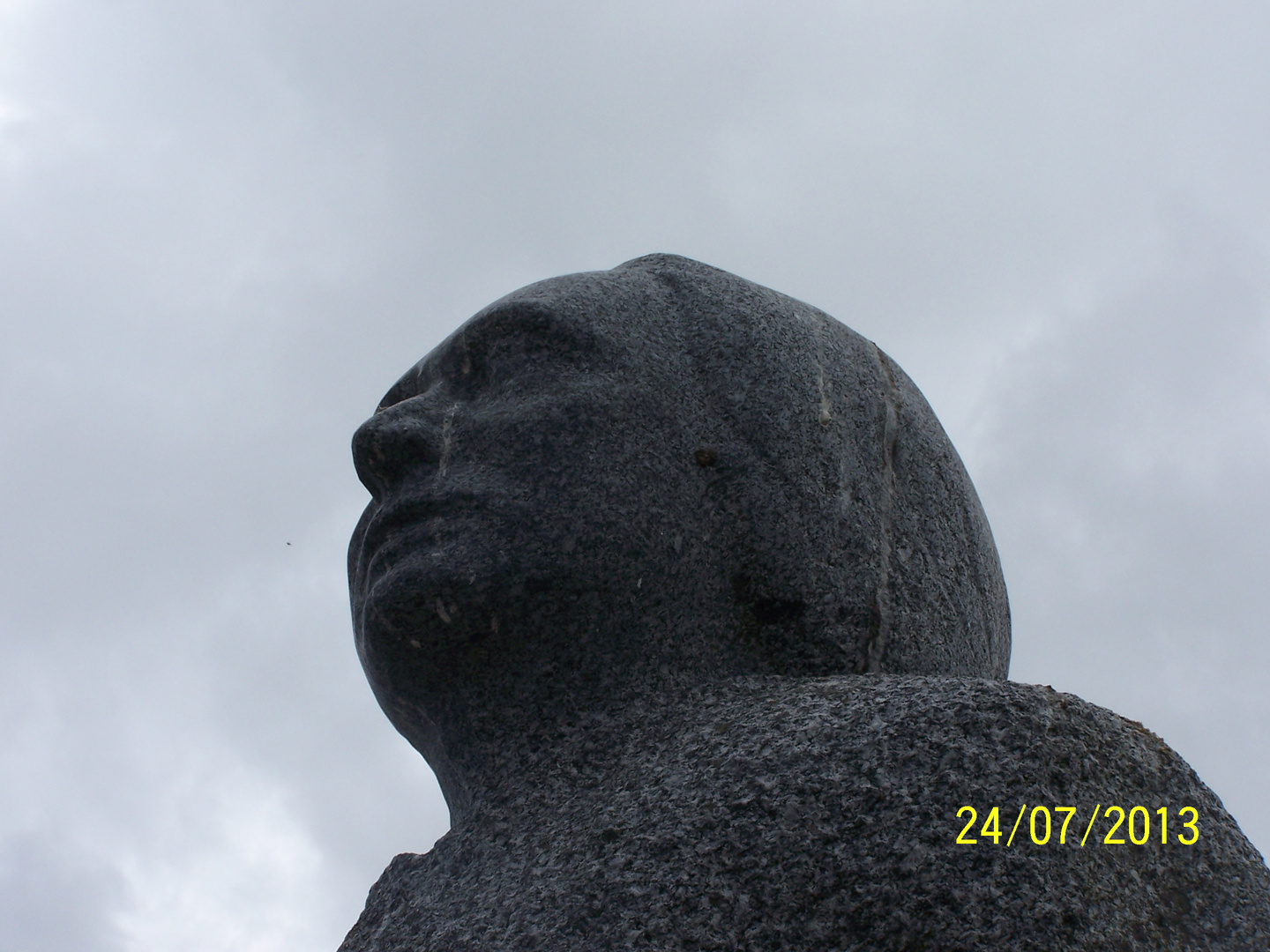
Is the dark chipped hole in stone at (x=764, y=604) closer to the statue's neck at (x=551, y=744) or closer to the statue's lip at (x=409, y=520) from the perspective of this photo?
the statue's neck at (x=551, y=744)

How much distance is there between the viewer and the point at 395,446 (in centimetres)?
313

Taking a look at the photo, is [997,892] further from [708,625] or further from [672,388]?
[672,388]

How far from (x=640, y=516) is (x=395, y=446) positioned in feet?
2.18

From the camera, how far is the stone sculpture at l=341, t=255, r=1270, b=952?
222 cm

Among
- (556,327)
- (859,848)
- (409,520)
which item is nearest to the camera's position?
(859,848)

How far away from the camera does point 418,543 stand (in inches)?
117

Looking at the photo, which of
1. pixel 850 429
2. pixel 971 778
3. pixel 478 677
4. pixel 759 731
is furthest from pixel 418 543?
pixel 971 778
